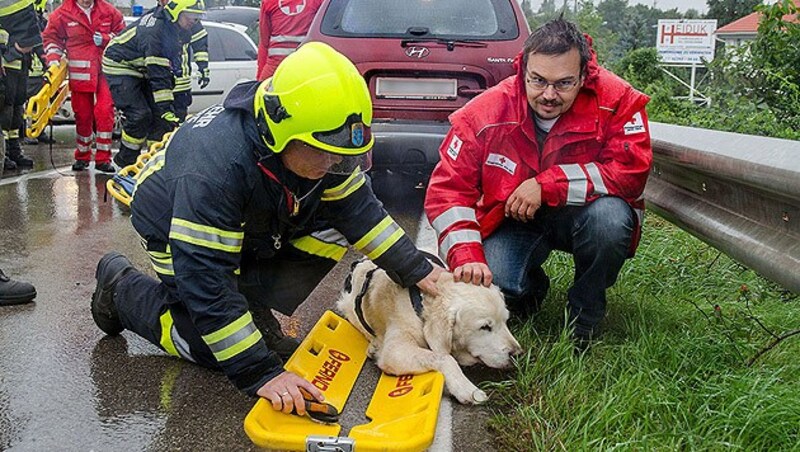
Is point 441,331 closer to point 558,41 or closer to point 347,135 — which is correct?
point 347,135

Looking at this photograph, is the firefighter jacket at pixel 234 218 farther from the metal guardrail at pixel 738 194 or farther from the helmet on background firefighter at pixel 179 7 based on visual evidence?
the helmet on background firefighter at pixel 179 7

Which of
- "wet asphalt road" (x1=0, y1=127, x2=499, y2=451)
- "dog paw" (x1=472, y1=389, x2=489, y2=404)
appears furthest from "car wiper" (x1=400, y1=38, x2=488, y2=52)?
"dog paw" (x1=472, y1=389, x2=489, y2=404)

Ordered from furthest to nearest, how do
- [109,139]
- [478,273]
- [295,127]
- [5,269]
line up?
[109,139] → [5,269] → [478,273] → [295,127]

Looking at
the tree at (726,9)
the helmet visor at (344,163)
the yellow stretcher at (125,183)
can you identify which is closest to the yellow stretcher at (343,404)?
the helmet visor at (344,163)

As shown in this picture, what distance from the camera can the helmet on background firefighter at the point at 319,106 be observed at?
9.12 ft

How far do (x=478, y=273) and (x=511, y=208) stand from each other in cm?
42

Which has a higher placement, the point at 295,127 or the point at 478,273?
the point at 295,127

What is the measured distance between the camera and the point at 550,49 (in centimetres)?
353

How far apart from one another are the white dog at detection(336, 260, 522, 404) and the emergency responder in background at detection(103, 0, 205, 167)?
5.04m

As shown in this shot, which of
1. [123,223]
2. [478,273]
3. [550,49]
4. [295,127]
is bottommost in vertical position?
[123,223]

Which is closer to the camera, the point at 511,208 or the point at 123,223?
the point at 511,208

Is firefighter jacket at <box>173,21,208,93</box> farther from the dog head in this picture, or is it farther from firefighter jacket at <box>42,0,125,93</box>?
the dog head

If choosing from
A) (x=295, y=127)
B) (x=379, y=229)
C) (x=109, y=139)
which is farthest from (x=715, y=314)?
(x=109, y=139)

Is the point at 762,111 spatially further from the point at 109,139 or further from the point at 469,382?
the point at 109,139
